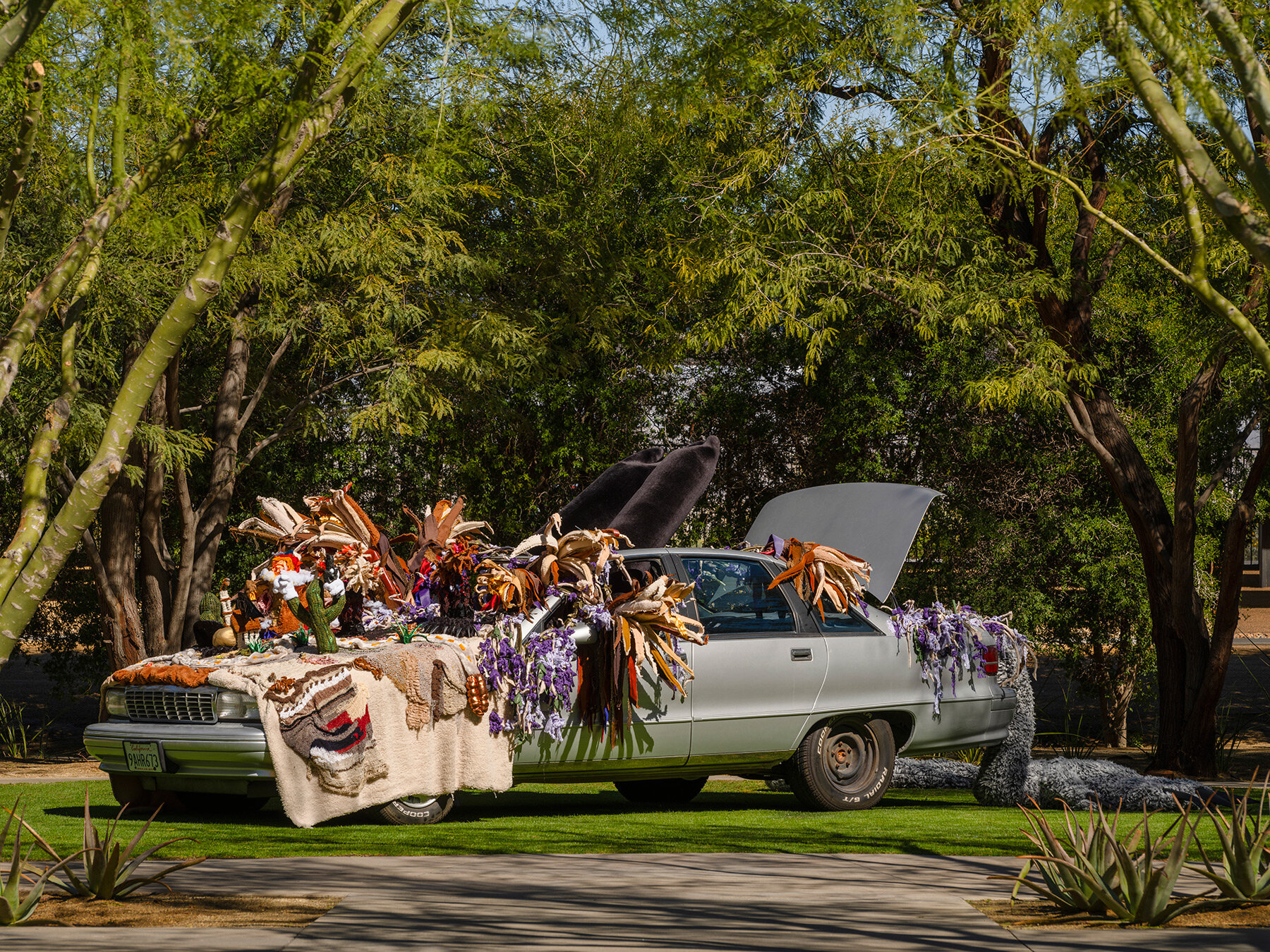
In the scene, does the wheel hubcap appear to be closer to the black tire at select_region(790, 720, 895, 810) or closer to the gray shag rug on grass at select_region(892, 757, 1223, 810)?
the black tire at select_region(790, 720, 895, 810)

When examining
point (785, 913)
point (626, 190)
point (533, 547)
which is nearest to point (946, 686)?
point (533, 547)

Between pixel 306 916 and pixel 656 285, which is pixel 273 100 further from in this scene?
pixel 656 285

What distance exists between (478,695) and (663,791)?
103 inches

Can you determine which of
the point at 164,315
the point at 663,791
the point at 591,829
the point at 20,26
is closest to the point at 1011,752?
the point at 663,791

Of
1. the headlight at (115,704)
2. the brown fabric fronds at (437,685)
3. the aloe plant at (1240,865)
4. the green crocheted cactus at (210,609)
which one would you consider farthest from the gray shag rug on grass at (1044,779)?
the green crocheted cactus at (210,609)

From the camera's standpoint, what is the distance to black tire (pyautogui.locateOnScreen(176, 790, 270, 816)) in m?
9.29

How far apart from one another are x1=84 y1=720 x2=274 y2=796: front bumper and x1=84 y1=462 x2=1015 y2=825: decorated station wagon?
0.01 meters

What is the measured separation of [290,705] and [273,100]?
340 centimetres

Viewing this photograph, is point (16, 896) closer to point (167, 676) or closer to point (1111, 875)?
point (167, 676)

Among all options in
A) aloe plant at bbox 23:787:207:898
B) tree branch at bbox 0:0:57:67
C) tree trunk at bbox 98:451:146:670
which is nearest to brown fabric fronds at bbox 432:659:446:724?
aloe plant at bbox 23:787:207:898

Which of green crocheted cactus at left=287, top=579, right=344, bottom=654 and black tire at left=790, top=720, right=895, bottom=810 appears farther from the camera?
black tire at left=790, top=720, right=895, bottom=810

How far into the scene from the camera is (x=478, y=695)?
8.56m

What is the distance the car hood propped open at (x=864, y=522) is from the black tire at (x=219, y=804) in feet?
13.6

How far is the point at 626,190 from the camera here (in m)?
16.2
